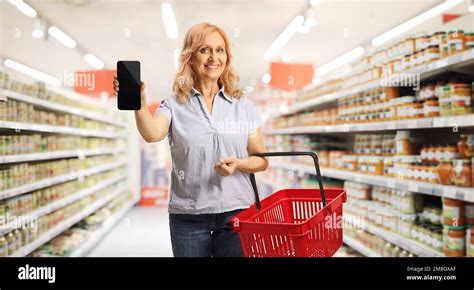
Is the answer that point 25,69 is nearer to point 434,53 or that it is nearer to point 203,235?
point 203,235

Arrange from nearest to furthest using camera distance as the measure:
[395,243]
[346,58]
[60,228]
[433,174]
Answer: [433,174] → [395,243] → [60,228] → [346,58]

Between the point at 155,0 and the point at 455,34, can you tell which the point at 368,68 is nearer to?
the point at 455,34

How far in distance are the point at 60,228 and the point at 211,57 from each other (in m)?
2.88

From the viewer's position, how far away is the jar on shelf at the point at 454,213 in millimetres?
2197

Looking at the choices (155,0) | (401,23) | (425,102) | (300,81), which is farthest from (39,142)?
(401,23)

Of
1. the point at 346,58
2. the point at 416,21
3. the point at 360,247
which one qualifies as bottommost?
the point at 360,247

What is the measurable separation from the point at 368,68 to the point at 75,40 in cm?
438

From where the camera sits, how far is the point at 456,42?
216 centimetres

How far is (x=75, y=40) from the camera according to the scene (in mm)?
6043

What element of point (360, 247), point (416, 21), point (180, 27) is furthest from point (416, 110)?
point (416, 21)

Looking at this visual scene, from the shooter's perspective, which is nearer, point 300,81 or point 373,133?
point 373,133

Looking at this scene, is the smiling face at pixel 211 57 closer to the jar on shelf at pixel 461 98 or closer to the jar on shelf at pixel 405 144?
the jar on shelf at pixel 461 98

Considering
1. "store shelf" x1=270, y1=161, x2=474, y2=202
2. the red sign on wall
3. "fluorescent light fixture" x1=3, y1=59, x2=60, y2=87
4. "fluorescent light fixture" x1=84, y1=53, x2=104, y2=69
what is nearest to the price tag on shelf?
"store shelf" x1=270, y1=161, x2=474, y2=202
